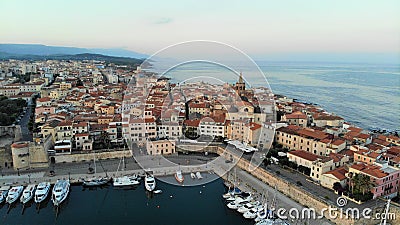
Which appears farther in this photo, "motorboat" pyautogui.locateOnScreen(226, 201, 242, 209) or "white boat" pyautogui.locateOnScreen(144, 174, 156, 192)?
"white boat" pyautogui.locateOnScreen(144, 174, 156, 192)

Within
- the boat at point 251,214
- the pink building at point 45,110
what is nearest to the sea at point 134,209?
the boat at point 251,214

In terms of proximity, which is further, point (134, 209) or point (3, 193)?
point (3, 193)

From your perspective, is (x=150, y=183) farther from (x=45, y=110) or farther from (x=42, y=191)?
(x=45, y=110)

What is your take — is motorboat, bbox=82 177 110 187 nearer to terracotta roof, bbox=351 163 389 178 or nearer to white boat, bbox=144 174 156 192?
white boat, bbox=144 174 156 192

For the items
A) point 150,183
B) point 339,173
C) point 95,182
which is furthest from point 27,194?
point 339,173

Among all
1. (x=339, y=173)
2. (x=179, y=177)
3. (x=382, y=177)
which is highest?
(x=382, y=177)

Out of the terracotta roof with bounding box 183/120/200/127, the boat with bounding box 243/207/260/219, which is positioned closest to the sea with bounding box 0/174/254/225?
the boat with bounding box 243/207/260/219

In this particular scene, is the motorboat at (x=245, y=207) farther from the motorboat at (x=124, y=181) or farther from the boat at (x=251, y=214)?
the motorboat at (x=124, y=181)
